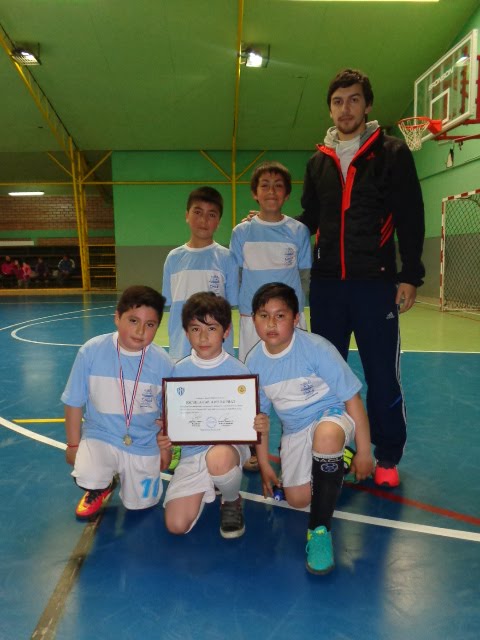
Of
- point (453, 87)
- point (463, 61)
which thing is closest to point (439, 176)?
point (453, 87)

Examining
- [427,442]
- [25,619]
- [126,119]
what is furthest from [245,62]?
[25,619]

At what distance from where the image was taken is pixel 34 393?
167 inches

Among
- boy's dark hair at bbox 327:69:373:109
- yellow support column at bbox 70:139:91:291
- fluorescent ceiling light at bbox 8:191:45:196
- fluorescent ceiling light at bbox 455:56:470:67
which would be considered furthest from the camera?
fluorescent ceiling light at bbox 8:191:45:196

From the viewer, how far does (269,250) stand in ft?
9.67

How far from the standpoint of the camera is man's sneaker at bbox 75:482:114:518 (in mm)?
2291

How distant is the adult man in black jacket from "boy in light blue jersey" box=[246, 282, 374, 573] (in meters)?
0.37

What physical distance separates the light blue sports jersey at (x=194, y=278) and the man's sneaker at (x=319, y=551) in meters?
1.30

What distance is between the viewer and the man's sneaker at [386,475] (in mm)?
2586

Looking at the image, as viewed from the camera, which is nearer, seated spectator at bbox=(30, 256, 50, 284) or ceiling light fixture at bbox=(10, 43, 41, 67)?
ceiling light fixture at bbox=(10, 43, 41, 67)

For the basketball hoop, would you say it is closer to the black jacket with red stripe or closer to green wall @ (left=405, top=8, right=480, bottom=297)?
green wall @ (left=405, top=8, right=480, bottom=297)

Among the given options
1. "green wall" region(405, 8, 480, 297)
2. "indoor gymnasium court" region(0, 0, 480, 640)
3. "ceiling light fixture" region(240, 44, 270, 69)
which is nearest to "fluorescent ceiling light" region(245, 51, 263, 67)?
"ceiling light fixture" region(240, 44, 270, 69)

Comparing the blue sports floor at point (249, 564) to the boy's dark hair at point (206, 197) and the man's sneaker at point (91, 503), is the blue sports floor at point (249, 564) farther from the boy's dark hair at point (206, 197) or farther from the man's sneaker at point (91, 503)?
the boy's dark hair at point (206, 197)

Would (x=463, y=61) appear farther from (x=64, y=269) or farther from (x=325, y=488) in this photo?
(x=64, y=269)

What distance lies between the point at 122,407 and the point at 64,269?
1726 centimetres
